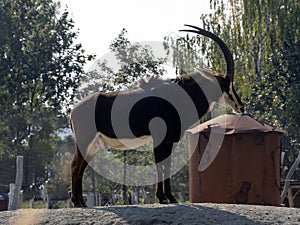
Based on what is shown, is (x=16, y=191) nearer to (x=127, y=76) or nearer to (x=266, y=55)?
(x=127, y=76)

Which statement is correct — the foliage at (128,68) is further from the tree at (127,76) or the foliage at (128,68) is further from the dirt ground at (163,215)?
the dirt ground at (163,215)

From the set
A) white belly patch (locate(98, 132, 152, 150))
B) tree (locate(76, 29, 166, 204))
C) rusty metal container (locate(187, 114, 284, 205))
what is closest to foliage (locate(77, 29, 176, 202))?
tree (locate(76, 29, 166, 204))

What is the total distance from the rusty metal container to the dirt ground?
397 cm

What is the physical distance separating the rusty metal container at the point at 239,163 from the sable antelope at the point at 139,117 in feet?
7.32

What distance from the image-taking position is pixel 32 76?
34594 mm

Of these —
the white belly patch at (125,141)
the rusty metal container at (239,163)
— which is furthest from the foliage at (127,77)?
the white belly patch at (125,141)

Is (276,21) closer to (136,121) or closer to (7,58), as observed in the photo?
(7,58)

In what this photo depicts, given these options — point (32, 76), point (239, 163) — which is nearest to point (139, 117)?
point (239, 163)

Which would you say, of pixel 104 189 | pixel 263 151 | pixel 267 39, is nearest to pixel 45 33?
pixel 104 189

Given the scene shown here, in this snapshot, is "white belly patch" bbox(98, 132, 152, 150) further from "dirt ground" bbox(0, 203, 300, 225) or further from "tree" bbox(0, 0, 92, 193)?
"tree" bbox(0, 0, 92, 193)

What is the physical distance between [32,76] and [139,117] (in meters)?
24.8

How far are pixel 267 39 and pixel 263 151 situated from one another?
73.3 feet

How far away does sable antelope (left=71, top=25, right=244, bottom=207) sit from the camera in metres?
10.2

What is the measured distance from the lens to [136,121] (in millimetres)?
10367
